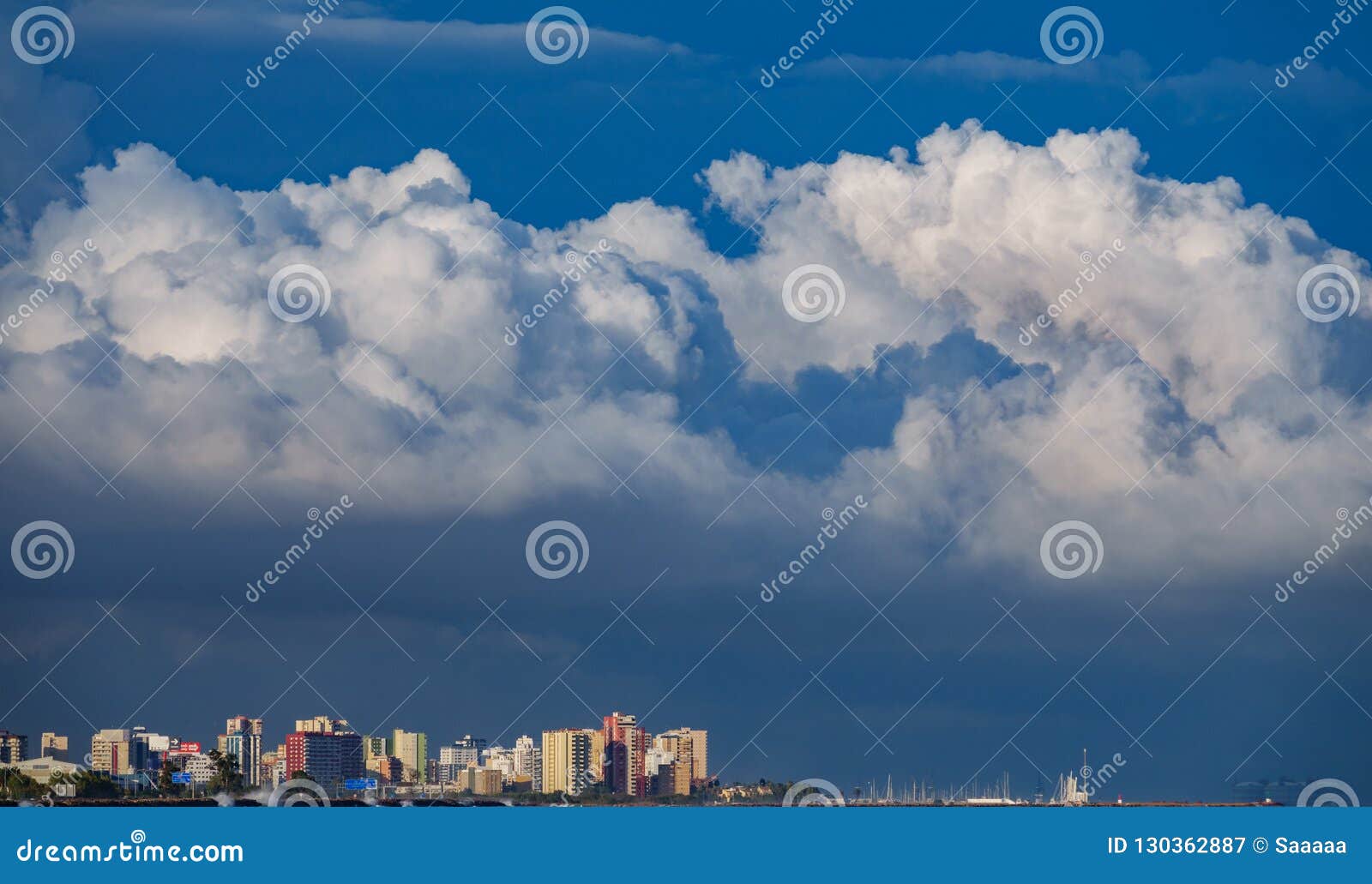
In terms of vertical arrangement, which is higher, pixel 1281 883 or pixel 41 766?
pixel 41 766

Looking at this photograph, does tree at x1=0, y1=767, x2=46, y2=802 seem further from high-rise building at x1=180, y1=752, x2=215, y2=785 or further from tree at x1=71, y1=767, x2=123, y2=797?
high-rise building at x1=180, y1=752, x2=215, y2=785

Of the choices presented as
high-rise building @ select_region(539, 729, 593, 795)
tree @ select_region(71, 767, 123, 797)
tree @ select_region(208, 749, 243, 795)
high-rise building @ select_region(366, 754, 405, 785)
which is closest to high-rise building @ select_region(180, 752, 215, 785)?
tree @ select_region(208, 749, 243, 795)

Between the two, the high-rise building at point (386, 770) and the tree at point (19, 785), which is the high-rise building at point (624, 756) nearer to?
the high-rise building at point (386, 770)

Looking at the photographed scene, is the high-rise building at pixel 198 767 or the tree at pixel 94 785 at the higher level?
the high-rise building at pixel 198 767

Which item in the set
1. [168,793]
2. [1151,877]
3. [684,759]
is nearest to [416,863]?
[1151,877]

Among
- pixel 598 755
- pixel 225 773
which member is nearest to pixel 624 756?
pixel 598 755

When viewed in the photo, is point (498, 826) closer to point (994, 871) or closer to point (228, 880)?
point (994, 871)

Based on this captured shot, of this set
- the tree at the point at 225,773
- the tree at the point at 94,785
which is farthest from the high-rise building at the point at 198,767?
the tree at the point at 94,785
